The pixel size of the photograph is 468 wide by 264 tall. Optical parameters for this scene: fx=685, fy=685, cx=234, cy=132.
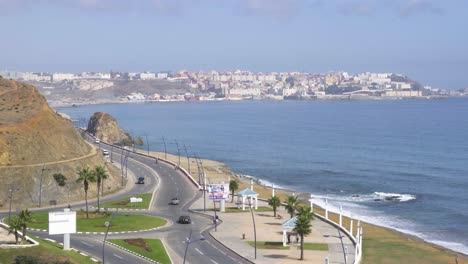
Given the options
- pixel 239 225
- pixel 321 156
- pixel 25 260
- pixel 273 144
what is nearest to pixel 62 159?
pixel 239 225

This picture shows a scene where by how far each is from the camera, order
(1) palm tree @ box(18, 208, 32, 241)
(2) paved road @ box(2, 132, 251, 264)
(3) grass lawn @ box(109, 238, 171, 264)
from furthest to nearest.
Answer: (2) paved road @ box(2, 132, 251, 264), (3) grass lawn @ box(109, 238, 171, 264), (1) palm tree @ box(18, 208, 32, 241)

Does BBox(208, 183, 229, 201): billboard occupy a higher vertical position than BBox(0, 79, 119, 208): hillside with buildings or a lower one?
lower

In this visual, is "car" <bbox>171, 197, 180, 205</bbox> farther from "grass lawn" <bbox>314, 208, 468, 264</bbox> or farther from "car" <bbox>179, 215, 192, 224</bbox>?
"grass lawn" <bbox>314, 208, 468, 264</bbox>

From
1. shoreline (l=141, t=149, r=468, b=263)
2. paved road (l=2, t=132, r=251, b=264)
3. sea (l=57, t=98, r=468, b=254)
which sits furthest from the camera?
sea (l=57, t=98, r=468, b=254)

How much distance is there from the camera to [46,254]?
154 feet

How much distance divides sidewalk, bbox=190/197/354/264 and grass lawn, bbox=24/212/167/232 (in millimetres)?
6824

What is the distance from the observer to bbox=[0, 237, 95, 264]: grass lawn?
A: 150ft

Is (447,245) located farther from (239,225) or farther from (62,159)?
(62,159)

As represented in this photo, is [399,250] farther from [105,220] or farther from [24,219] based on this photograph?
[24,219]

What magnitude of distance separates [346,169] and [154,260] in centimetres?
8007

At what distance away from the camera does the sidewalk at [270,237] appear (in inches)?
2178

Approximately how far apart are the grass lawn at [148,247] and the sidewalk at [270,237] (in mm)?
6221

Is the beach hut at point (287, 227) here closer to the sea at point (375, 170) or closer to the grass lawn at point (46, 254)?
the grass lawn at point (46, 254)

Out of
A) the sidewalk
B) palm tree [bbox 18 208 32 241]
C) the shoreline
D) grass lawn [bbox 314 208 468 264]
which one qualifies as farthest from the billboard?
palm tree [bbox 18 208 32 241]
